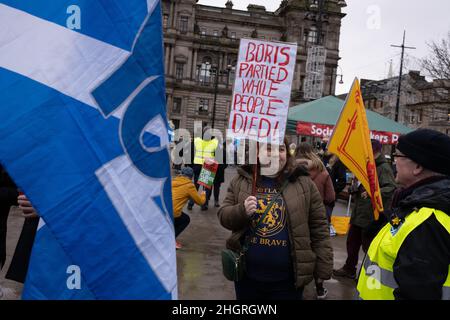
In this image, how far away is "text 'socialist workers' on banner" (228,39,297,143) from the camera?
3.69 m

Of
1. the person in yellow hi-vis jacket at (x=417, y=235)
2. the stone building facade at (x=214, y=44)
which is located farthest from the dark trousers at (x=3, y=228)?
the stone building facade at (x=214, y=44)

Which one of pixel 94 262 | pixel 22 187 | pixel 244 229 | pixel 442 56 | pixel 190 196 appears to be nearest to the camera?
pixel 22 187

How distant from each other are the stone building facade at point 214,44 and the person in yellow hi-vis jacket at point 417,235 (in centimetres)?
5546

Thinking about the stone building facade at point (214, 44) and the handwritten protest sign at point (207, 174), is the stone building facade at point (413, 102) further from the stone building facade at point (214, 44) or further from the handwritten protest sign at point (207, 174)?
the handwritten protest sign at point (207, 174)

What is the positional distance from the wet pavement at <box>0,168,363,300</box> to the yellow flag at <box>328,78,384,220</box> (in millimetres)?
1172

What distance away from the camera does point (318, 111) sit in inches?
450

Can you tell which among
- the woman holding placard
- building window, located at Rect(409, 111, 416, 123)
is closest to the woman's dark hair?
the woman holding placard

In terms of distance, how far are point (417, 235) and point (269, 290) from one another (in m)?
1.29

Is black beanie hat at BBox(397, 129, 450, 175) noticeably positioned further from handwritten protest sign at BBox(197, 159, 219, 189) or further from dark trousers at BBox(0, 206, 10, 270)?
handwritten protest sign at BBox(197, 159, 219, 189)

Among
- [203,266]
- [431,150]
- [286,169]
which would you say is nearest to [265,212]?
[286,169]

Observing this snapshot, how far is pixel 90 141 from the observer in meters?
1.54
